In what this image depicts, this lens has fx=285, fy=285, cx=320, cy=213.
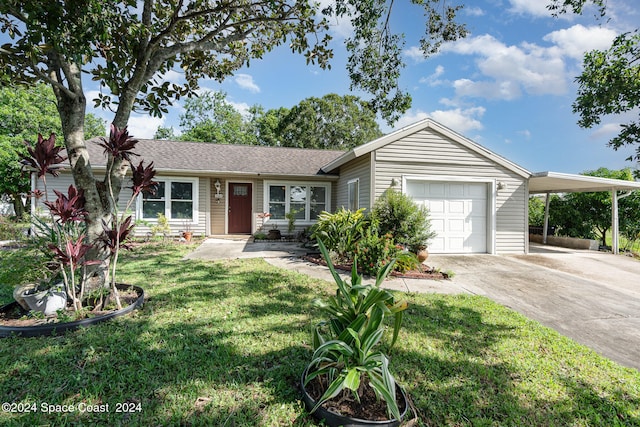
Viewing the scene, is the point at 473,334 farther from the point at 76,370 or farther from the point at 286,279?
the point at 76,370

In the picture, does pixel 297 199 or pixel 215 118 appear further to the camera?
pixel 215 118

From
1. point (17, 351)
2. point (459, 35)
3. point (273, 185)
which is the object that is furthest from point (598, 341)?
point (273, 185)

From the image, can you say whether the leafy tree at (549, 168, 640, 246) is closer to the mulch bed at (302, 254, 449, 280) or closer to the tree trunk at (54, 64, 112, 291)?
the mulch bed at (302, 254, 449, 280)

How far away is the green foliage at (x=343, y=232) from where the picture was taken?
259 inches

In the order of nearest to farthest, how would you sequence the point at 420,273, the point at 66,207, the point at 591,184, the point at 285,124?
the point at 66,207, the point at 420,273, the point at 591,184, the point at 285,124

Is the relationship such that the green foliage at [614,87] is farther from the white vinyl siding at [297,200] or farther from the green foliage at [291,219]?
the green foliage at [291,219]

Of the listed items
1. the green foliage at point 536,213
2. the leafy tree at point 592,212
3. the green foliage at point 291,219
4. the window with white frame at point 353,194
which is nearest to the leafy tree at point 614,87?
the leafy tree at point 592,212

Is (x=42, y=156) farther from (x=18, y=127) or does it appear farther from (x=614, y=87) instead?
(x=18, y=127)

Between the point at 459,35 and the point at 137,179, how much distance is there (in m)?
6.16

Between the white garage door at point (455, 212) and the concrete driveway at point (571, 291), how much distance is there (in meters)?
0.55

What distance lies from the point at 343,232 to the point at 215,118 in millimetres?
27185

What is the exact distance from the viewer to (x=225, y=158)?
12055mm

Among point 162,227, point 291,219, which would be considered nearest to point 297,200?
point 291,219

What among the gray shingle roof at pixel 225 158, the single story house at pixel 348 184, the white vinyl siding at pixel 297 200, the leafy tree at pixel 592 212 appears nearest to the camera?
the single story house at pixel 348 184
